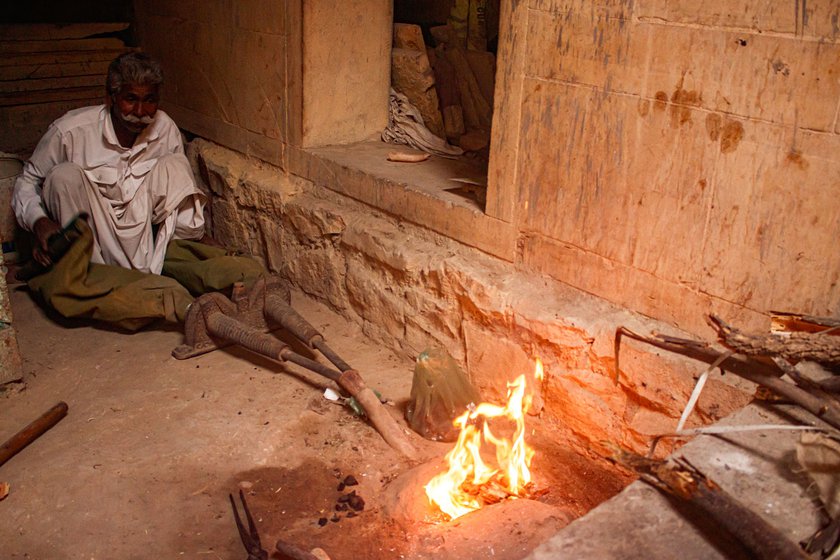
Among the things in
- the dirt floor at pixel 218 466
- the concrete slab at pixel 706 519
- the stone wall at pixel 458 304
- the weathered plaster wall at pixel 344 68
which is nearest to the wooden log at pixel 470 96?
the weathered plaster wall at pixel 344 68

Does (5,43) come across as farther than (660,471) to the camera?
Yes

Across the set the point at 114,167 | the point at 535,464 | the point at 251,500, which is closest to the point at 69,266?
the point at 114,167

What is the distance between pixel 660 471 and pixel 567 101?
191 centimetres

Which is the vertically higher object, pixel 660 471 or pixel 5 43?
pixel 5 43

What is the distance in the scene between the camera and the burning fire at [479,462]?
126 inches

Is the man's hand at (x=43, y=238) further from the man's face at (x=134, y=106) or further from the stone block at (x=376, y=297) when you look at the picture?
the stone block at (x=376, y=297)

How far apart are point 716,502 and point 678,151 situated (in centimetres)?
161

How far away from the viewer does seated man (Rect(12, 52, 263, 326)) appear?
15.5 feet

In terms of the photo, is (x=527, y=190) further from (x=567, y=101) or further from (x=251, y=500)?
(x=251, y=500)

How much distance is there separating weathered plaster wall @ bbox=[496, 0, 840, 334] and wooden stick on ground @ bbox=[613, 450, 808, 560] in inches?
45.6

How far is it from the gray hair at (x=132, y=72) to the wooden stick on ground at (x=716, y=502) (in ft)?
12.8

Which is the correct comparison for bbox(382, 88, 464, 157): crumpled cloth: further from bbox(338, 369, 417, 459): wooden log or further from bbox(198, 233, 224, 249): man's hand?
bbox(338, 369, 417, 459): wooden log

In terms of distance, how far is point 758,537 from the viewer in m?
1.91

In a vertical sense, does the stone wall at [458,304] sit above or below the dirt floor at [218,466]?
above
